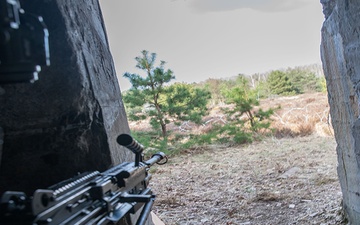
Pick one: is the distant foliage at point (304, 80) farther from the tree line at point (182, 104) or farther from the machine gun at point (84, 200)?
the machine gun at point (84, 200)

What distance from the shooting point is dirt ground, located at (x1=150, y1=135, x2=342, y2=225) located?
90.9 inches

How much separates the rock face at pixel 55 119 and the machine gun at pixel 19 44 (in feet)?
1.74

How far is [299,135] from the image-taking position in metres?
5.66

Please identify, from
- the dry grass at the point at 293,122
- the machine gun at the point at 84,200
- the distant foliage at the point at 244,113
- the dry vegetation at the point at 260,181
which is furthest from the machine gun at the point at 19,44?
the distant foliage at the point at 244,113

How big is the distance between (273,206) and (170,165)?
2.36 m

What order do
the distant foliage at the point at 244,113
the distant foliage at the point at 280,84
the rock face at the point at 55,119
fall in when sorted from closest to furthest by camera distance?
the rock face at the point at 55,119 < the distant foliage at the point at 244,113 < the distant foliage at the point at 280,84

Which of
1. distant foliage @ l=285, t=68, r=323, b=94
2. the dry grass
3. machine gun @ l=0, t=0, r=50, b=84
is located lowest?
the dry grass

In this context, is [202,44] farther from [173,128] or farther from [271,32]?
[173,128]

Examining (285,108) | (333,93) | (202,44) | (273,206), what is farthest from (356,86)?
(202,44)

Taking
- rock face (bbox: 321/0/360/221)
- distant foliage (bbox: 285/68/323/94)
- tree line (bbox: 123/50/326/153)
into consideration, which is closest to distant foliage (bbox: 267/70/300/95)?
distant foliage (bbox: 285/68/323/94)

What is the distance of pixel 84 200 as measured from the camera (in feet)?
2.27

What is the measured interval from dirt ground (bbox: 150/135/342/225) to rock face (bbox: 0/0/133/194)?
5.05 ft

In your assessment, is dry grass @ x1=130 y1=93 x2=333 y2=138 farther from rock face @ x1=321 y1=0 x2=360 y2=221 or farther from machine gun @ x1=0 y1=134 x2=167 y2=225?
machine gun @ x1=0 y1=134 x2=167 y2=225

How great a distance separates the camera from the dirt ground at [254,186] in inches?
90.9
